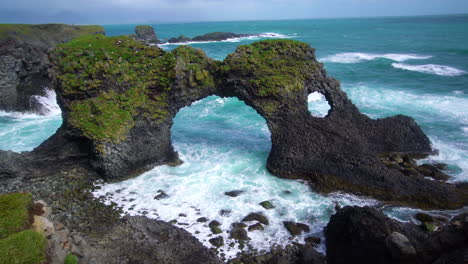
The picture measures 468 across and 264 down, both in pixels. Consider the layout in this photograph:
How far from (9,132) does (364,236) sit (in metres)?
32.3

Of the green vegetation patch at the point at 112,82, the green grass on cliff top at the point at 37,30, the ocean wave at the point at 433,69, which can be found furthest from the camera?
the green grass on cliff top at the point at 37,30

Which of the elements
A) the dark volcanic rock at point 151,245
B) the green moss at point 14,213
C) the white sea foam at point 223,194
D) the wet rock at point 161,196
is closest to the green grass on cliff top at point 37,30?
the white sea foam at point 223,194

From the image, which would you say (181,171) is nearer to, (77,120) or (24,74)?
(77,120)

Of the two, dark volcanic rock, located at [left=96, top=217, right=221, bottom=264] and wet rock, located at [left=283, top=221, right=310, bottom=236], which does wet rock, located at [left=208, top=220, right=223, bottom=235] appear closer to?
dark volcanic rock, located at [left=96, top=217, right=221, bottom=264]

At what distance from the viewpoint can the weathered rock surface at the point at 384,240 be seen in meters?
10.0

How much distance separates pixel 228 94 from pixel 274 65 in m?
4.01

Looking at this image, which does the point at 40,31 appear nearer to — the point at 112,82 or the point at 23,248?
the point at 112,82

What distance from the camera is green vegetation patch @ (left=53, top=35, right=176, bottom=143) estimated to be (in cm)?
1944

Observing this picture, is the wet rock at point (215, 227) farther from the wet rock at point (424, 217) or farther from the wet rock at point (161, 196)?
the wet rock at point (424, 217)

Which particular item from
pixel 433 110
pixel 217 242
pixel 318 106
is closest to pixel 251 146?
pixel 217 242

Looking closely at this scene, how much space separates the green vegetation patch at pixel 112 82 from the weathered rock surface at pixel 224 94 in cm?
6

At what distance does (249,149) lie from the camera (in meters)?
24.3

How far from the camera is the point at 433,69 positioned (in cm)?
4703

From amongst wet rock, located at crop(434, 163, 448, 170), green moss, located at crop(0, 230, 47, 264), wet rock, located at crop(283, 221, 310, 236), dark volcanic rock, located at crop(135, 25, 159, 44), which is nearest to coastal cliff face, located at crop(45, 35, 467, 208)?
wet rock, located at crop(434, 163, 448, 170)
